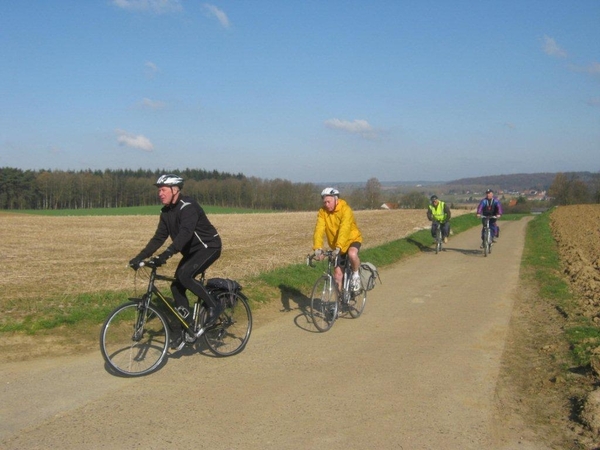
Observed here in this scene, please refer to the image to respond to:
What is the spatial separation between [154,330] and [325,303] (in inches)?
112

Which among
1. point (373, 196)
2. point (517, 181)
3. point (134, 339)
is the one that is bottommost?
point (134, 339)

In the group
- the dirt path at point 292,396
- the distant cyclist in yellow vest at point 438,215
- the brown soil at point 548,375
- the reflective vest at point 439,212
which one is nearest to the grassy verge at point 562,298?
the brown soil at point 548,375

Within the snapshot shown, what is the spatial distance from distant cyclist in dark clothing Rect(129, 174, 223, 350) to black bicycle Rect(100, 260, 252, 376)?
0.13m

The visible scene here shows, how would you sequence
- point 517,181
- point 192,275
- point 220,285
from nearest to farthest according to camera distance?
point 192,275 → point 220,285 → point 517,181

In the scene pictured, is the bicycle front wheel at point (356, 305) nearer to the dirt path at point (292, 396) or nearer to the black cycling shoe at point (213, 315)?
the dirt path at point (292, 396)

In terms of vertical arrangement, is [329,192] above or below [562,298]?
above

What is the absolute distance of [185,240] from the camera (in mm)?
6215

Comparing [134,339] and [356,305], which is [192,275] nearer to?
[134,339]

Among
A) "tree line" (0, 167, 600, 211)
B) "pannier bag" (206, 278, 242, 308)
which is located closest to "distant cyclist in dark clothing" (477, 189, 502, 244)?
"pannier bag" (206, 278, 242, 308)

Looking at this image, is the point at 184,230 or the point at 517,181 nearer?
the point at 184,230

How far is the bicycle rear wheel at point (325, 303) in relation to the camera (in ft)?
26.9

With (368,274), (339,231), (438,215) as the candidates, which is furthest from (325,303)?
(438,215)

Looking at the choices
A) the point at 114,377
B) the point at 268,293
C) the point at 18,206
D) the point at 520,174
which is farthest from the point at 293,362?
the point at 520,174

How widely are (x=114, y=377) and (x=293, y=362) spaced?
1956 mm
